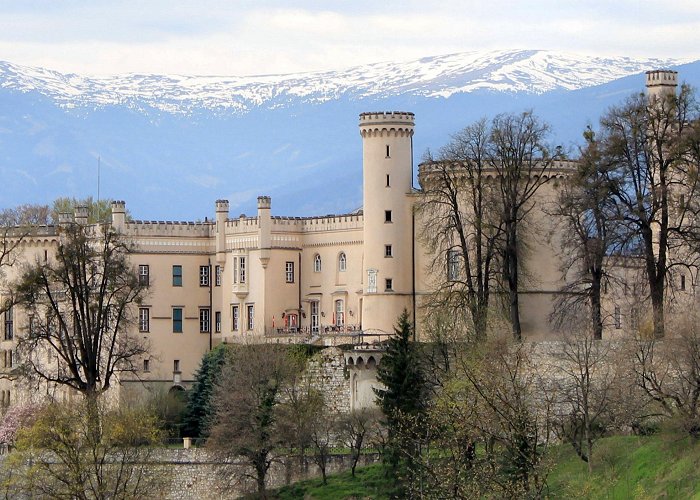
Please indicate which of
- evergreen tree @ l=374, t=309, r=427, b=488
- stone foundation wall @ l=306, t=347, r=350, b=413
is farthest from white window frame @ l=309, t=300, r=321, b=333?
evergreen tree @ l=374, t=309, r=427, b=488

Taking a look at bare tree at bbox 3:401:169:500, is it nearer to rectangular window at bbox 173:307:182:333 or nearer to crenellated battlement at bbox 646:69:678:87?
rectangular window at bbox 173:307:182:333

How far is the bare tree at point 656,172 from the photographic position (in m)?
74.4

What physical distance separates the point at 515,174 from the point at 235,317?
742 inches

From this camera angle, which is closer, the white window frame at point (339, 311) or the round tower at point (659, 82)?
the round tower at point (659, 82)

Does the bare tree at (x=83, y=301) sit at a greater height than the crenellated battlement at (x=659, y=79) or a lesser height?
lesser

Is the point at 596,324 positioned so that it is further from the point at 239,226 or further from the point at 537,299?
the point at 239,226

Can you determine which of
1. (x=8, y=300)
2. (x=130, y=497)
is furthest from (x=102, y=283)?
(x=130, y=497)

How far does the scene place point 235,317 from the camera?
9531 centimetres

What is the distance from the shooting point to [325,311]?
306 ft

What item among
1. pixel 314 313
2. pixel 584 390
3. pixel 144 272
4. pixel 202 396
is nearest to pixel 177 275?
pixel 144 272

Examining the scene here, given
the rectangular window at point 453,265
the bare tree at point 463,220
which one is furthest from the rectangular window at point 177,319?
the rectangular window at point 453,265

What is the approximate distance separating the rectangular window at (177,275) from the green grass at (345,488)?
74.2 ft

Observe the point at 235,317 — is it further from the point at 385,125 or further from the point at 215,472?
the point at 215,472

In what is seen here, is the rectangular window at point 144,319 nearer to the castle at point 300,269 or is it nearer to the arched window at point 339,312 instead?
the castle at point 300,269
